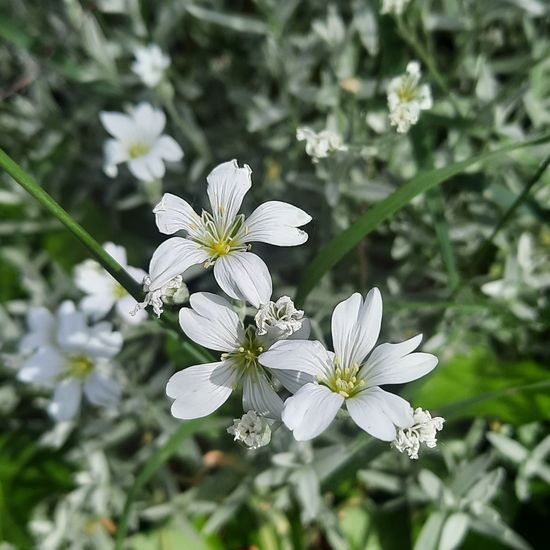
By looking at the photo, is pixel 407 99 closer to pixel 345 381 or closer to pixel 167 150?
pixel 167 150

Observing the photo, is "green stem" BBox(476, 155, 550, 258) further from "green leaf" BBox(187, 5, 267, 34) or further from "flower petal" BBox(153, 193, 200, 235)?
"green leaf" BBox(187, 5, 267, 34)

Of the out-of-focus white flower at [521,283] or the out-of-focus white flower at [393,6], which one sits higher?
the out-of-focus white flower at [393,6]

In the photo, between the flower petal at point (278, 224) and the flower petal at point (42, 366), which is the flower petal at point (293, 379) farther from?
the flower petal at point (42, 366)

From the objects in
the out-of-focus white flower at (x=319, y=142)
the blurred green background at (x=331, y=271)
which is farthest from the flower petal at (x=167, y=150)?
the out-of-focus white flower at (x=319, y=142)

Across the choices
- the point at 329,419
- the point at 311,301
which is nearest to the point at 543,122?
the point at 311,301

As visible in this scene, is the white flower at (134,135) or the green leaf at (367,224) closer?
the green leaf at (367,224)

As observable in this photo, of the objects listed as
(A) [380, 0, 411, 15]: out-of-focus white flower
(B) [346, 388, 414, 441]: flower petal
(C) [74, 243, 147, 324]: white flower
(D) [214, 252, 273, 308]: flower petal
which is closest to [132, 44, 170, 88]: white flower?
(C) [74, 243, 147, 324]: white flower
